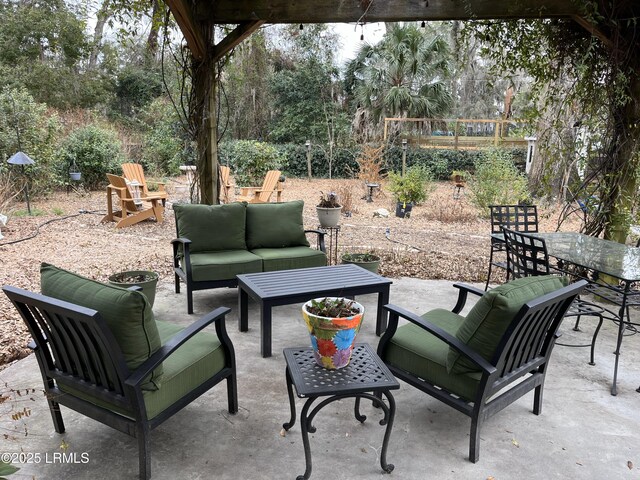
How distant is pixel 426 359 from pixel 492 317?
425mm

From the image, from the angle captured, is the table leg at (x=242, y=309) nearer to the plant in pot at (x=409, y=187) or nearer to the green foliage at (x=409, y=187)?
the plant in pot at (x=409, y=187)

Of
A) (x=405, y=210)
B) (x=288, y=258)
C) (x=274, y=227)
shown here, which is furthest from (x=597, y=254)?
(x=405, y=210)

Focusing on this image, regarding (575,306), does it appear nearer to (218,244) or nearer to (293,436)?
(293,436)

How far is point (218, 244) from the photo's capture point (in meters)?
4.02

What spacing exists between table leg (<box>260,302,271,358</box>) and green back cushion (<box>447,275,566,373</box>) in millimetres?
1269

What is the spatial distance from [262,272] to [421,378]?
1806 mm

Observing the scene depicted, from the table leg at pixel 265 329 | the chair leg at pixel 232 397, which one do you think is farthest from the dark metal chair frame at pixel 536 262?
the chair leg at pixel 232 397

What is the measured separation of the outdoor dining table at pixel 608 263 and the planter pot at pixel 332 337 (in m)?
1.72

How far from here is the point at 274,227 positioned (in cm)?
420

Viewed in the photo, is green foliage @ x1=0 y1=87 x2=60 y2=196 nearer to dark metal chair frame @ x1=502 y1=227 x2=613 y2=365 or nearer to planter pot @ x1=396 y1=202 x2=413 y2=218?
planter pot @ x1=396 y1=202 x2=413 y2=218

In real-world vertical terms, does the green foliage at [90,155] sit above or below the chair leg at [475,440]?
above

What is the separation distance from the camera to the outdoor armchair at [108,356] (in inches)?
67.2

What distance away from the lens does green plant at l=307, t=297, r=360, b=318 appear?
195 cm

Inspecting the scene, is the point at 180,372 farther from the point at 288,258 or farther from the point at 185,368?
the point at 288,258
